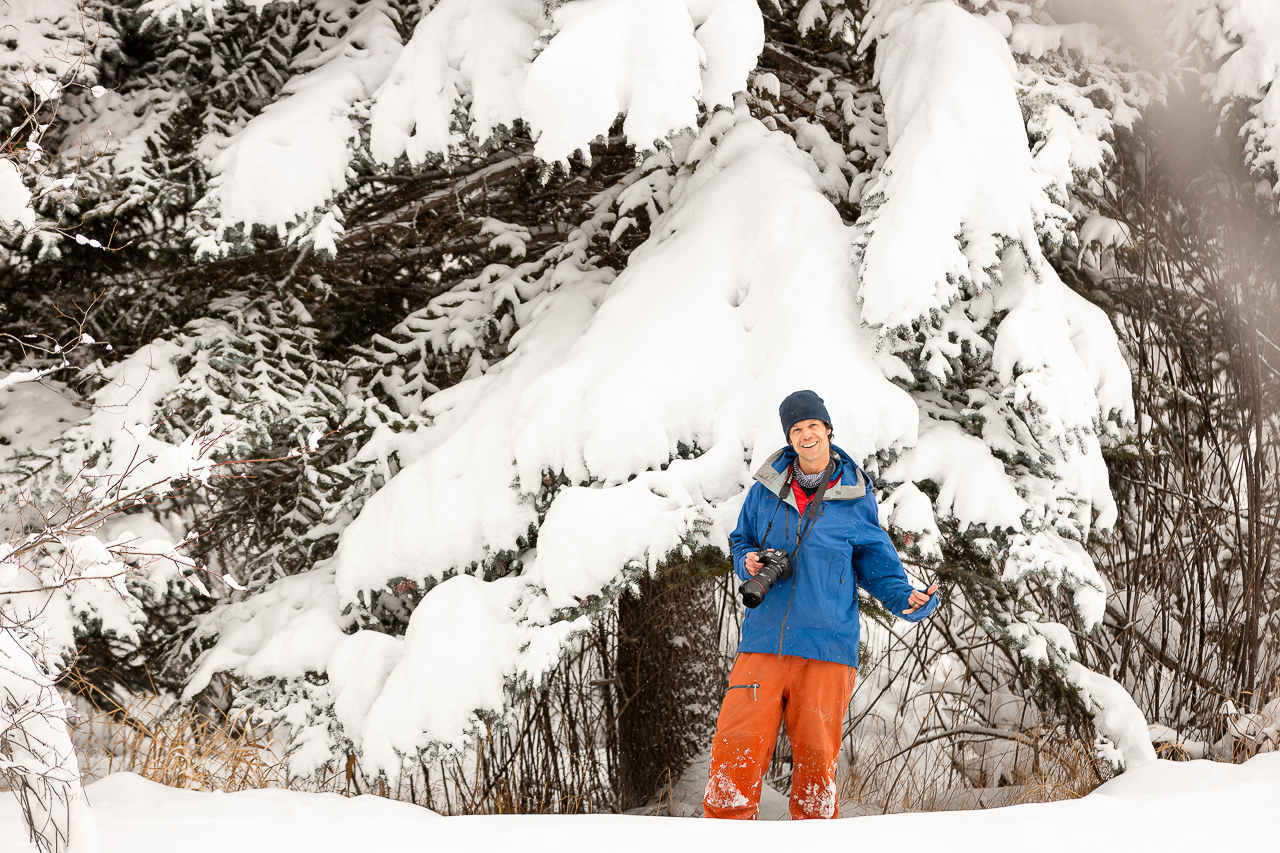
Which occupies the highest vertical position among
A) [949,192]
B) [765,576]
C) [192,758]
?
[949,192]

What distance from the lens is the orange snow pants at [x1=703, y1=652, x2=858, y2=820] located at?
2938 mm

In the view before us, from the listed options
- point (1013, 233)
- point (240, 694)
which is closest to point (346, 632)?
point (240, 694)

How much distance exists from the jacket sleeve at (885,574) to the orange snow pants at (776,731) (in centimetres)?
29

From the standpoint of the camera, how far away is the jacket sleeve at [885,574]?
2907mm

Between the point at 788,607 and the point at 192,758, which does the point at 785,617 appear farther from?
the point at 192,758

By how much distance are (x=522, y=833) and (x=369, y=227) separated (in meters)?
3.58

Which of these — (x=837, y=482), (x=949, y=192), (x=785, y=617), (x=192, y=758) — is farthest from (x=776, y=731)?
(x=192, y=758)

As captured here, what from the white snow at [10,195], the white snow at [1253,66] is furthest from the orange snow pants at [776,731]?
the white snow at [1253,66]

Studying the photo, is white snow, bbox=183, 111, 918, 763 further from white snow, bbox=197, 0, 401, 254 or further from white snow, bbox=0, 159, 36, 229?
white snow, bbox=0, 159, 36, 229

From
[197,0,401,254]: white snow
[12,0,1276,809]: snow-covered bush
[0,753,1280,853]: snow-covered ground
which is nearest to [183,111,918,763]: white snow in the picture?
[12,0,1276,809]: snow-covered bush

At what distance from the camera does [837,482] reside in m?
3.01

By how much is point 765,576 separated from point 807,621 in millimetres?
263

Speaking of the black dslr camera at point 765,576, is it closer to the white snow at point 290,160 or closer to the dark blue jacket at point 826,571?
the dark blue jacket at point 826,571

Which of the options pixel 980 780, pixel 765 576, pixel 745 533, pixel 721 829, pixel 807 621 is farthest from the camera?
pixel 980 780
